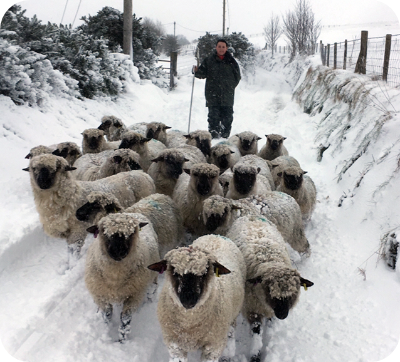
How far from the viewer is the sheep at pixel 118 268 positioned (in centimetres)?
293

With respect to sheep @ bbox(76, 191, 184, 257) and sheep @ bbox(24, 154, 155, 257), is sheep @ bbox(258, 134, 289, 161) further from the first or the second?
sheep @ bbox(24, 154, 155, 257)

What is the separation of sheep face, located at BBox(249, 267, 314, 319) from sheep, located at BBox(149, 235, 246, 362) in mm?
311

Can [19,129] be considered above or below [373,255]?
above

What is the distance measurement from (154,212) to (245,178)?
1515mm

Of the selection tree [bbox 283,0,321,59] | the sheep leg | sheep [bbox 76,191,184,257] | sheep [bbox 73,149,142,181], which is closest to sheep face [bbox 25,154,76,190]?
sheep [bbox 76,191,184,257]

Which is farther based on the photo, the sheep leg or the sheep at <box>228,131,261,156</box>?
the sheep at <box>228,131,261,156</box>

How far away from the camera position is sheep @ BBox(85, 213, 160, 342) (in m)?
2.93

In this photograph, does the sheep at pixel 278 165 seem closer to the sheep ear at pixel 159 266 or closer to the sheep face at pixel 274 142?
the sheep face at pixel 274 142

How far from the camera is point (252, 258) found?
3.37 metres

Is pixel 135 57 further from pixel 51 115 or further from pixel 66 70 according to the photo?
pixel 51 115

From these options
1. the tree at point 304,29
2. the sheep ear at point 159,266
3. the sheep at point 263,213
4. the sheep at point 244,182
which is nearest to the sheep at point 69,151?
the sheep at point 244,182

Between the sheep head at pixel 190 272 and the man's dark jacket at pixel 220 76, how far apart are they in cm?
669

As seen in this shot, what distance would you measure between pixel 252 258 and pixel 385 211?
7.03 feet

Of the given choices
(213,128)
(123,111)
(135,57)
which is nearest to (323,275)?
(213,128)
